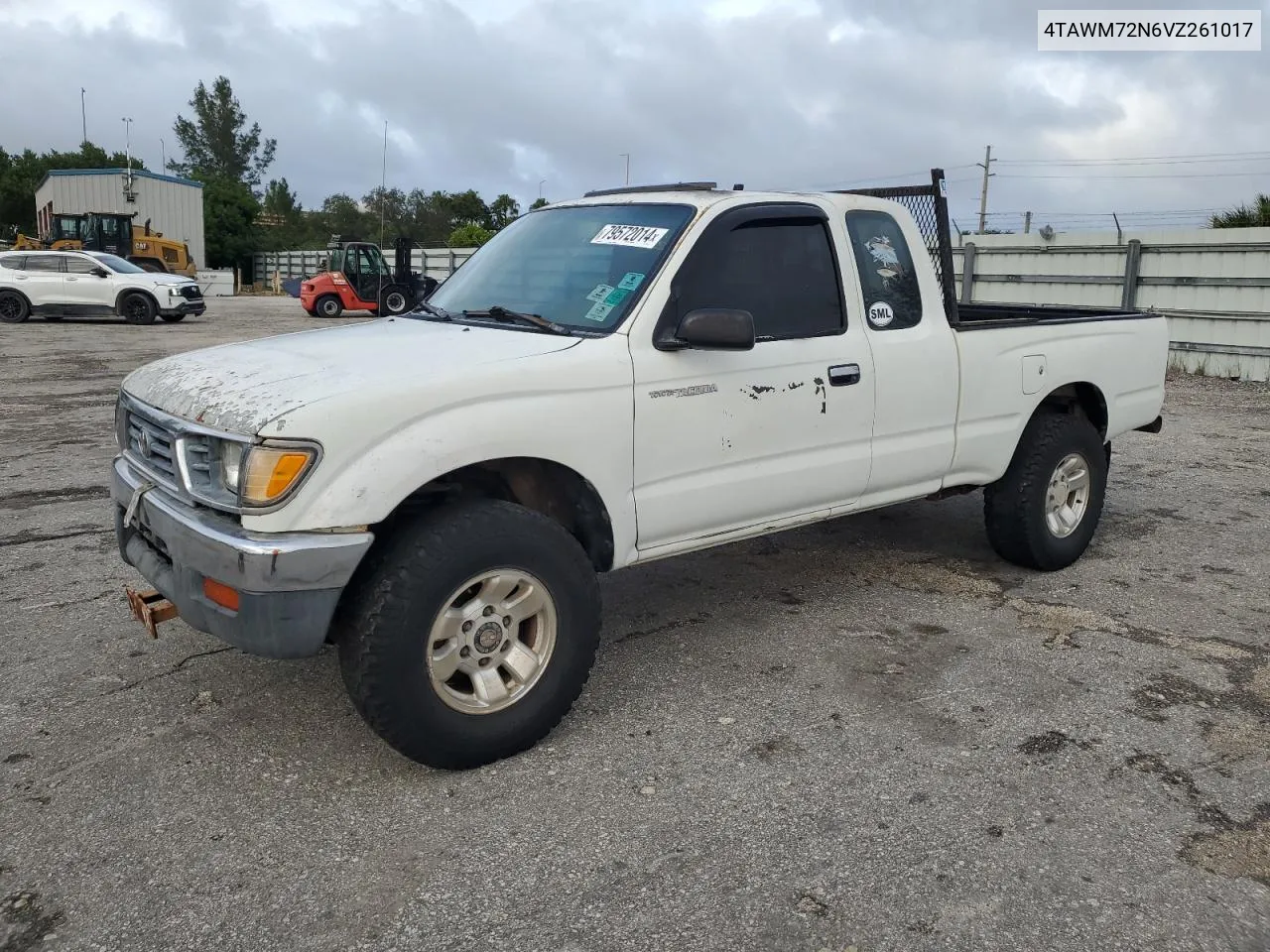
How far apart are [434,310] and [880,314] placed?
1.88 meters

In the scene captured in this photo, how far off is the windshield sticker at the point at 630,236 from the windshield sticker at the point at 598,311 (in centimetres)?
31

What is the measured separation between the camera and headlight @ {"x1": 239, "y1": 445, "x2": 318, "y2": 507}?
116 inches

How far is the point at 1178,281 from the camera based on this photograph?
1419 centimetres

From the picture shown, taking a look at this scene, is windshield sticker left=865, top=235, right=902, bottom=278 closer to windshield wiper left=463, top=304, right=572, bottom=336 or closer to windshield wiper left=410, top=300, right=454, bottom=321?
windshield wiper left=463, top=304, right=572, bottom=336

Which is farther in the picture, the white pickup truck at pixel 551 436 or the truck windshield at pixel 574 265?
the truck windshield at pixel 574 265

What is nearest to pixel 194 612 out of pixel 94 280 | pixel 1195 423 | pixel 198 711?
pixel 198 711

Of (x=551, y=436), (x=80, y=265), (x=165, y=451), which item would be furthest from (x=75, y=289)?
(x=551, y=436)

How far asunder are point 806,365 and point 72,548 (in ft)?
13.2

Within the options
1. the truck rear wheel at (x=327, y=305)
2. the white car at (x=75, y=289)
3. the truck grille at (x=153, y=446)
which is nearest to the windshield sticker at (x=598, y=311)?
the truck grille at (x=153, y=446)

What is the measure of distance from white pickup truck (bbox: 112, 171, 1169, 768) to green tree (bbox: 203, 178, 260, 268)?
2688 inches

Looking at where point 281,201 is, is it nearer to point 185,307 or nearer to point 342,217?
point 342,217

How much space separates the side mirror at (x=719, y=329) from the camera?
3553mm

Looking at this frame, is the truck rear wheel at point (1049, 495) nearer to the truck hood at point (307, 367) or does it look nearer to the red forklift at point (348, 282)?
the truck hood at point (307, 367)

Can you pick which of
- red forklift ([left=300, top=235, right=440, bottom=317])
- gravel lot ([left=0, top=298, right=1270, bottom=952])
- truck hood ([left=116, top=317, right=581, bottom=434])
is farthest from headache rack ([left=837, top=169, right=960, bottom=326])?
red forklift ([left=300, top=235, right=440, bottom=317])
